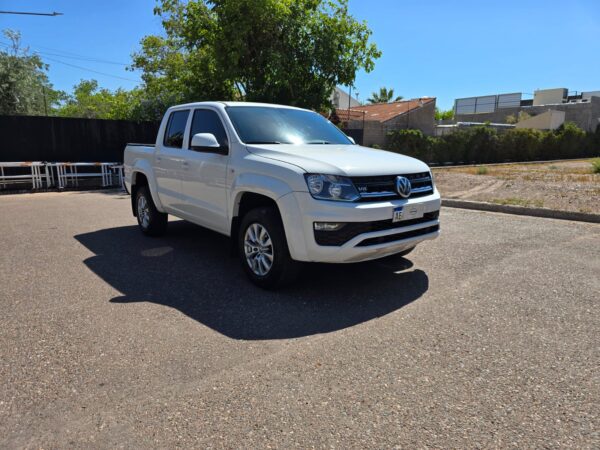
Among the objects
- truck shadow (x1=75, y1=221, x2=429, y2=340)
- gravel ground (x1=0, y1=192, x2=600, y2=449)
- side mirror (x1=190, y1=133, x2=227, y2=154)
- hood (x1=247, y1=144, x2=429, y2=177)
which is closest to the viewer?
gravel ground (x1=0, y1=192, x2=600, y2=449)

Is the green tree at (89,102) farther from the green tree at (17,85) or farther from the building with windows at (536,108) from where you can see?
the building with windows at (536,108)

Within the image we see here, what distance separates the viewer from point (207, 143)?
4797 mm

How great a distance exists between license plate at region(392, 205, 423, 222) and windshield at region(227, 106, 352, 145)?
1.51 m

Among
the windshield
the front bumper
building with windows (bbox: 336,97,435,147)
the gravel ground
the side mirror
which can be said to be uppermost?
building with windows (bbox: 336,97,435,147)

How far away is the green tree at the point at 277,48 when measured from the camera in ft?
46.6

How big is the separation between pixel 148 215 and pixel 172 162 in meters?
1.40

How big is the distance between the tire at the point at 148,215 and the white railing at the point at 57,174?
857 cm

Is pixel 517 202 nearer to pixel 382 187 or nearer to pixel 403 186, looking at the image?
pixel 403 186

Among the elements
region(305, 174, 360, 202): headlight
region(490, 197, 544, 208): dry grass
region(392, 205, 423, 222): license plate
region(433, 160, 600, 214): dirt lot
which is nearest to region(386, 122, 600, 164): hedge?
region(433, 160, 600, 214): dirt lot

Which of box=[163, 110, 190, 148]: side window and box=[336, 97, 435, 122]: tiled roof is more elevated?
box=[336, 97, 435, 122]: tiled roof

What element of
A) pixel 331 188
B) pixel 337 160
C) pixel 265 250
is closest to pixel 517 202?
pixel 337 160

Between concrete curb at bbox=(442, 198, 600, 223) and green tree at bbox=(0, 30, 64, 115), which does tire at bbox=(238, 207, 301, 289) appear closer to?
concrete curb at bbox=(442, 198, 600, 223)

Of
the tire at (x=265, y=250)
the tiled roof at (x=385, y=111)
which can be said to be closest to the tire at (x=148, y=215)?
the tire at (x=265, y=250)

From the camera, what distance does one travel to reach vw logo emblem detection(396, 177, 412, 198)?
4398 mm
